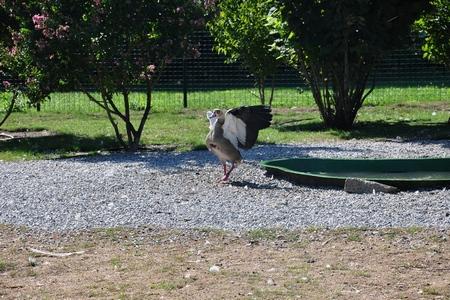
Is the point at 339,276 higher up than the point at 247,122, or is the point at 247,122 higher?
the point at 247,122

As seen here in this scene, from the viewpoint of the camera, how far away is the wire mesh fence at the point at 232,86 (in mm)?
19750

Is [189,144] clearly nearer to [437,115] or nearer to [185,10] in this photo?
[185,10]

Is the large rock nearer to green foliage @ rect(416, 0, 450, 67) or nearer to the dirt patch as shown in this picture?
the dirt patch

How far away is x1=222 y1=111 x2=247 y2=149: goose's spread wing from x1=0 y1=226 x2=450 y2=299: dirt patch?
2.52 meters

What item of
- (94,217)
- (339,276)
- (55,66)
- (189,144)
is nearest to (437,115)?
(189,144)

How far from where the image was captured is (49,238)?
7.12 metres

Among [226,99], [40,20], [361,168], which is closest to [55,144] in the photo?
[40,20]

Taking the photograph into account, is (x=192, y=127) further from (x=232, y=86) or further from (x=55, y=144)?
(x=232, y=86)

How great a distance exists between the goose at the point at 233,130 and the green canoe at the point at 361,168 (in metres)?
0.37

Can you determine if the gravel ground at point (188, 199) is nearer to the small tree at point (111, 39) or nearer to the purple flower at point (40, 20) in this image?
A: the small tree at point (111, 39)

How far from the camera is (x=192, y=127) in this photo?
1548 cm

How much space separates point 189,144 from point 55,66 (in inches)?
82.2

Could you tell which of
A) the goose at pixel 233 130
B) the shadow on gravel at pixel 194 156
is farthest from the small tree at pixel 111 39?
the goose at pixel 233 130

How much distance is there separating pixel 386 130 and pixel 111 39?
4570 mm
